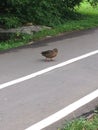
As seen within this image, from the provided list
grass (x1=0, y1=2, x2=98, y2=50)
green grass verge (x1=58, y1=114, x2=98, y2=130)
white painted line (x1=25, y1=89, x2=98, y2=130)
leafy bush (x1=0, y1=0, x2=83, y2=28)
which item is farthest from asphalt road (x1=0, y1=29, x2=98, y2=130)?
leafy bush (x1=0, y1=0, x2=83, y2=28)

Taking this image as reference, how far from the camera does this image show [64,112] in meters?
7.69

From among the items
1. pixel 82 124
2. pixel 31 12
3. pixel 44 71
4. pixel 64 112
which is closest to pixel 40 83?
pixel 44 71

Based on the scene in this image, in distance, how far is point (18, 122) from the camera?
7.12 metres

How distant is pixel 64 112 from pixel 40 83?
6.40ft

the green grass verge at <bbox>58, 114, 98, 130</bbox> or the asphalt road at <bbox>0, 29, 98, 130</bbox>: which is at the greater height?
the green grass verge at <bbox>58, 114, 98, 130</bbox>

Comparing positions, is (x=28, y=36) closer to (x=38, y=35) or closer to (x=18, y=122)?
(x=38, y=35)

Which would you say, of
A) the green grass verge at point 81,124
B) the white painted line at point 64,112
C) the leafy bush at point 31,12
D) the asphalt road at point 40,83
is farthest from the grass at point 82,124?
the leafy bush at point 31,12

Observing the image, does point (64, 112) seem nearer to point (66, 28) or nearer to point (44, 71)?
point (44, 71)

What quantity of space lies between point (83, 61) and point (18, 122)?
16.6ft

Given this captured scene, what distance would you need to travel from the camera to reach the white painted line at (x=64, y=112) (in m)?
6.99

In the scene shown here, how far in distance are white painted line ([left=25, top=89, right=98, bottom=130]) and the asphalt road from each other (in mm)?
105

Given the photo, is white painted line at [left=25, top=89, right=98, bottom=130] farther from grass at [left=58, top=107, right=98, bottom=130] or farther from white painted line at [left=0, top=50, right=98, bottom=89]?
white painted line at [left=0, top=50, right=98, bottom=89]

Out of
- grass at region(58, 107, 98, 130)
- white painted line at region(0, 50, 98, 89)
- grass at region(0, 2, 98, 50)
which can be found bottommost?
grass at region(0, 2, 98, 50)

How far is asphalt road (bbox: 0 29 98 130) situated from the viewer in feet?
24.8
